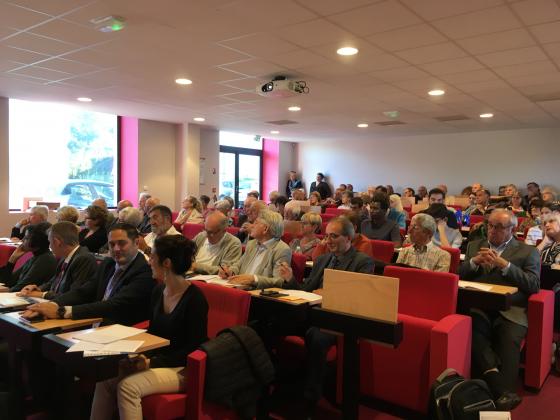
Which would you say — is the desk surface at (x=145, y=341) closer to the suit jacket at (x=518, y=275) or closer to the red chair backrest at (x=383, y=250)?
Answer: the suit jacket at (x=518, y=275)

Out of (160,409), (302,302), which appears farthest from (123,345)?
(302,302)

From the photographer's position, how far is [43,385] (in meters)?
2.77

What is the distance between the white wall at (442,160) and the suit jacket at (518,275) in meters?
8.56

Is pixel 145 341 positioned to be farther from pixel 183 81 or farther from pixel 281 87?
pixel 183 81

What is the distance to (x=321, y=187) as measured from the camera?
13.8 metres

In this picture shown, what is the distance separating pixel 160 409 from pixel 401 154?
11.6 meters

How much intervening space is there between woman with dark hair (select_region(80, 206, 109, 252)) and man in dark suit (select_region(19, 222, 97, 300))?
5.09ft

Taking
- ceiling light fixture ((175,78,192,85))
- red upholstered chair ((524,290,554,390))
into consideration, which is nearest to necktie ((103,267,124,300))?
red upholstered chair ((524,290,554,390))

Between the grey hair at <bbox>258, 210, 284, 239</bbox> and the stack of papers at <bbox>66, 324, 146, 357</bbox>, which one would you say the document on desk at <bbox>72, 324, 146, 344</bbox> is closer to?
the stack of papers at <bbox>66, 324, 146, 357</bbox>

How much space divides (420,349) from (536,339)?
1.15 m

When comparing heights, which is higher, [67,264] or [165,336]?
[67,264]

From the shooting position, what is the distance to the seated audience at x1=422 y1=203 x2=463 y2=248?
16.2 ft

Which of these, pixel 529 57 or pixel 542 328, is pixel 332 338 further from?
pixel 529 57

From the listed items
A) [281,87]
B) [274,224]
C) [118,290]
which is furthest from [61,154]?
[118,290]
